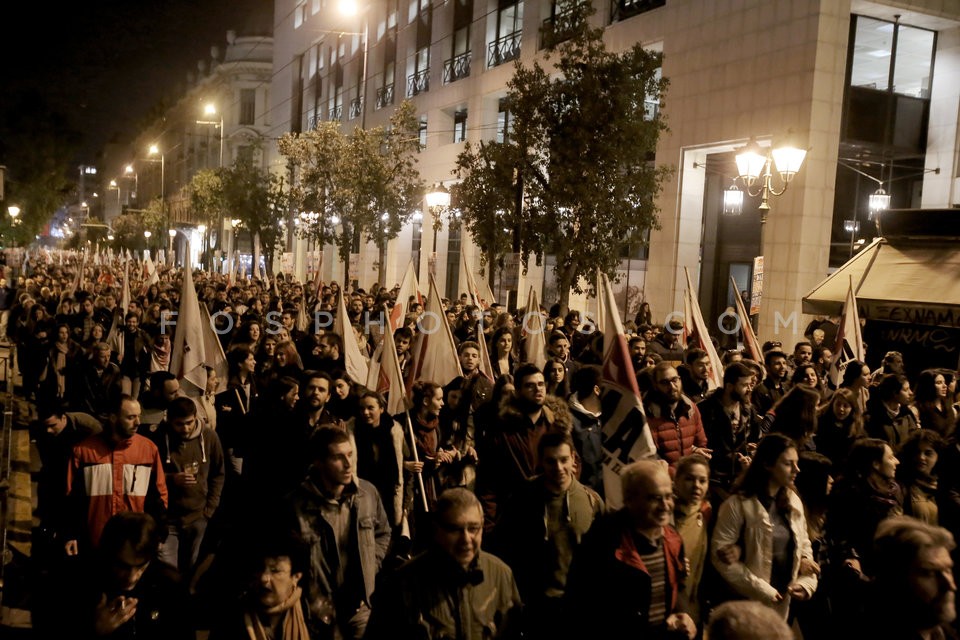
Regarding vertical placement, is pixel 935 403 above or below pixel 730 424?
above

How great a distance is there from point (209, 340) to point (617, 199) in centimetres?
1075

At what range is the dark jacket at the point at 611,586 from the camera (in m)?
3.57

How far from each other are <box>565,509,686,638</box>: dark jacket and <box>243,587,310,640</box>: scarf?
1.15 m

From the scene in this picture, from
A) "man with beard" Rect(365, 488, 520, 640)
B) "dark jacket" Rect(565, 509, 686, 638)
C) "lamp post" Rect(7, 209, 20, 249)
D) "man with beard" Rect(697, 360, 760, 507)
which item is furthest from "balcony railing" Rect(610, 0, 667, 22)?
"lamp post" Rect(7, 209, 20, 249)

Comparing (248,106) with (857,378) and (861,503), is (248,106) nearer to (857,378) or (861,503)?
(857,378)

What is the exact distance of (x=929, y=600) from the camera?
3365 mm

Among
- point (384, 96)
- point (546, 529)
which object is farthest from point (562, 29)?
point (384, 96)

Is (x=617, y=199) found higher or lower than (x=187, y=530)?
higher

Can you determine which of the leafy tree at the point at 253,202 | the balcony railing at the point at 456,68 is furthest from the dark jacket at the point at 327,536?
the leafy tree at the point at 253,202

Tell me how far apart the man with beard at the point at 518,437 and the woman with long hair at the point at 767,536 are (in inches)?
46.5

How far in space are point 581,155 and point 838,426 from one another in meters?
10.9

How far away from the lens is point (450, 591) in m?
3.39

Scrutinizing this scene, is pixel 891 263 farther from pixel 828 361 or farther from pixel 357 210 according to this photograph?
pixel 357 210

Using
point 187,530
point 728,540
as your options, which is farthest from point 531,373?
point 187,530
